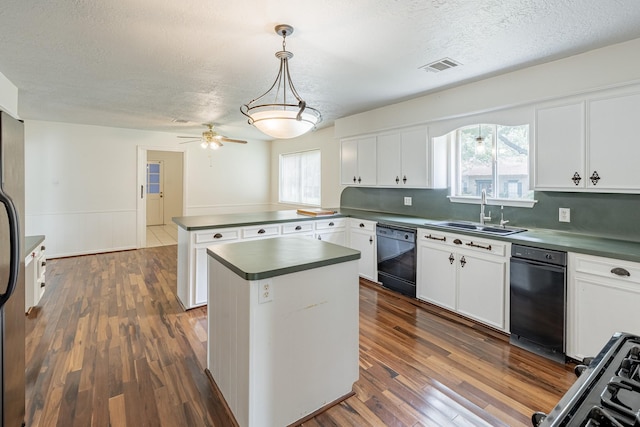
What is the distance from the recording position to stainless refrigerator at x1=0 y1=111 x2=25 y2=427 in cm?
126

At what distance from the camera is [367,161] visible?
468 cm

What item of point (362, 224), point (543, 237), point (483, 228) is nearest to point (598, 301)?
point (543, 237)

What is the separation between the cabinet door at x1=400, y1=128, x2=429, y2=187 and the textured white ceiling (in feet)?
1.76

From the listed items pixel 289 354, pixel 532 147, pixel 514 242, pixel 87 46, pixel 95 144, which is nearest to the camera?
pixel 289 354

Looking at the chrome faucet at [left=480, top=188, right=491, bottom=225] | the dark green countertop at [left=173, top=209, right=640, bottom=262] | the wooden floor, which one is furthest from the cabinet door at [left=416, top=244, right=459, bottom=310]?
the chrome faucet at [left=480, top=188, right=491, bottom=225]

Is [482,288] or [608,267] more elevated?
[608,267]

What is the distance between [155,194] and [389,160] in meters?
7.94

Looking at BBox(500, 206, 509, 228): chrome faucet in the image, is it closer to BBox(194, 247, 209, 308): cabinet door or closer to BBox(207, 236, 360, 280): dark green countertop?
BBox(207, 236, 360, 280): dark green countertop

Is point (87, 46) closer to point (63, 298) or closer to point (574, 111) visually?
point (63, 298)

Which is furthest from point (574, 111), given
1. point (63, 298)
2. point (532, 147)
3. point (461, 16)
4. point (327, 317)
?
point (63, 298)

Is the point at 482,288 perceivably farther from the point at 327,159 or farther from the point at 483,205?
the point at 327,159

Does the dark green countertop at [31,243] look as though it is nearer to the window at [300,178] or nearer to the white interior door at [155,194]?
the window at [300,178]

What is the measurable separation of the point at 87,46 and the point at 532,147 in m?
3.91

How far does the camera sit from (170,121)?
547cm
